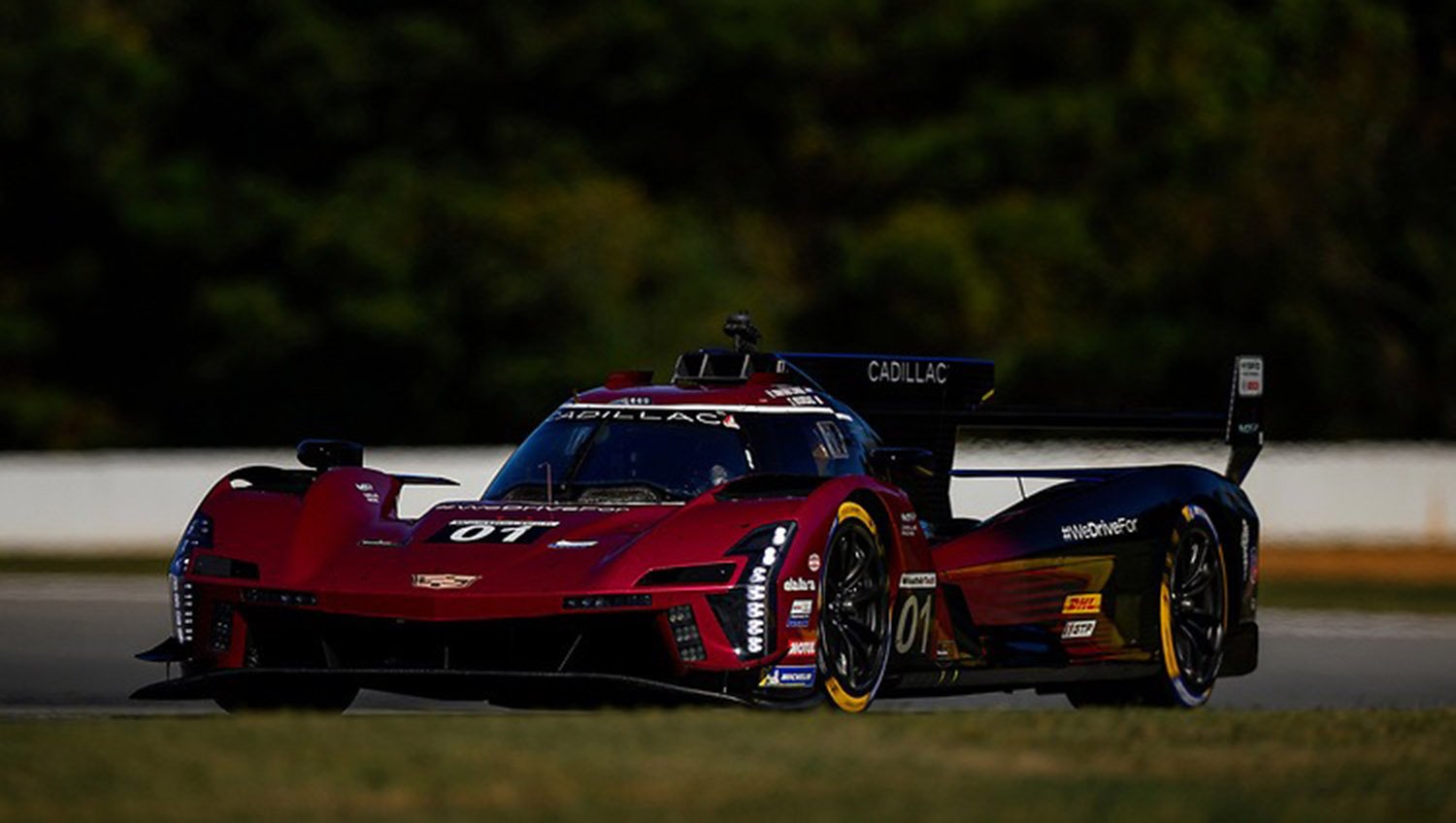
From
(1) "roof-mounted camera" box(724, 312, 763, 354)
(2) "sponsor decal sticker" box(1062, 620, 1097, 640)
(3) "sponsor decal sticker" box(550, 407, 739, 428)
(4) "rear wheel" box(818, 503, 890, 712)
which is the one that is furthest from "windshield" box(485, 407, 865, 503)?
(2) "sponsor decal sticker" box(1062, 620, 1097, 640)

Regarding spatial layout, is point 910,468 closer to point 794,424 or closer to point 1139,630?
point 794,424

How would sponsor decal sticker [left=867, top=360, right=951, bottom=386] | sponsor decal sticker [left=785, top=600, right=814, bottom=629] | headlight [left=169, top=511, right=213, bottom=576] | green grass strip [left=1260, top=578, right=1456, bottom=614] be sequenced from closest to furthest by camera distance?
1. sponsor decal sticker [left=785, top=600, right=814, bottom=629]
2. headlight [left=169, top=511, right=213, bottom=576]
3. sponsor decal sticker [left=867, top=360, right=951, bottom=386]
4. green grass strip [left=1260, top=578, right=1456, bottom=614]

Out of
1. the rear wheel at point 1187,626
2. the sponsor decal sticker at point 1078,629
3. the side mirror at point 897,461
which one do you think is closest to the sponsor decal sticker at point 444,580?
the side mirror at point 897,461

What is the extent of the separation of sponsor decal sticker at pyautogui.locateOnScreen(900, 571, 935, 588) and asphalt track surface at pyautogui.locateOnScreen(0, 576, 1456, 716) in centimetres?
136

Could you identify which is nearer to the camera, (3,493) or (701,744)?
(701,744)

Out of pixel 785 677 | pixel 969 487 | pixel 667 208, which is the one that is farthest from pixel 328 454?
pixel 667 208

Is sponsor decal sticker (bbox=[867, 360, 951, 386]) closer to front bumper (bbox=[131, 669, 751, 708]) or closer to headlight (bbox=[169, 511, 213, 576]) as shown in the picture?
front bumper (bbox=[131, 669, 751, 708])

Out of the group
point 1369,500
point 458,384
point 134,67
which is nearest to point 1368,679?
point 1369,500

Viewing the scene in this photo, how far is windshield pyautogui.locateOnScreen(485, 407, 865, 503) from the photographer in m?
11.3

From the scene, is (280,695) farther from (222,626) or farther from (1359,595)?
(1359,595)

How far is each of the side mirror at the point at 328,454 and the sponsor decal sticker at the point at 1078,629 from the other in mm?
3079

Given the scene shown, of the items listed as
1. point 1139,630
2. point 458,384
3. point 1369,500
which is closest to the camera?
point 1139,630

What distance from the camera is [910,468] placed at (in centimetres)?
1166

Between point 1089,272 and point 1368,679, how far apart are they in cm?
3433
